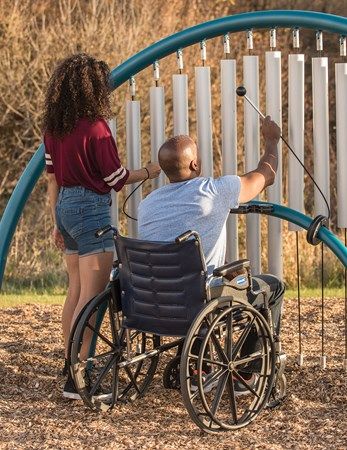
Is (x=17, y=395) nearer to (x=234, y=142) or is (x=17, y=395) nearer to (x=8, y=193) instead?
(x=234, y=142)

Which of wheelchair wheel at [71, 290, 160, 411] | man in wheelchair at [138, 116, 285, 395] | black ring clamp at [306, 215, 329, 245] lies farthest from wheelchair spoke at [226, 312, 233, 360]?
black ring clamp at [306, 215, 329, 245]

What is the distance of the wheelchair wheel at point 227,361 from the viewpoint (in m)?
4.88

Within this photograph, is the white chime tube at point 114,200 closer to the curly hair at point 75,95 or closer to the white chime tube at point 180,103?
the white chime tube at point 180,103

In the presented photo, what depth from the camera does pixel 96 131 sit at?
219 inches

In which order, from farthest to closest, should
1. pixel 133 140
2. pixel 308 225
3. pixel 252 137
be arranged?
pixel 133 140 → pixel 252 137 → pixel 308 225

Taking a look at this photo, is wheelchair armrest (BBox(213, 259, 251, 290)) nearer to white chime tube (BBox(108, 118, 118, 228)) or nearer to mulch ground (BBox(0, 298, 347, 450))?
mulch ground (BBox(0, 298, 347, 450))

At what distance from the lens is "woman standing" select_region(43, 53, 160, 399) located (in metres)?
5.57

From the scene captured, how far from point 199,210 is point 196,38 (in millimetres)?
1452

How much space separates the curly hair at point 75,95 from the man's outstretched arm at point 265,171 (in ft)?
2.49

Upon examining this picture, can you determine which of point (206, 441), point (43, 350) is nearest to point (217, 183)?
point (206, 441)

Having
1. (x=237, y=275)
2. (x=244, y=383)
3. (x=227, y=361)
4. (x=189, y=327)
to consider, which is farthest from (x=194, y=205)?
(x=244, y=383)

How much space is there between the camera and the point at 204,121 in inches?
251

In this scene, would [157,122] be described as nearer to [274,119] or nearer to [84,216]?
[274,119]

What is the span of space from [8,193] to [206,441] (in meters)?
8.90
